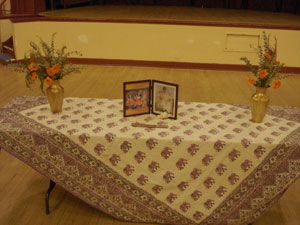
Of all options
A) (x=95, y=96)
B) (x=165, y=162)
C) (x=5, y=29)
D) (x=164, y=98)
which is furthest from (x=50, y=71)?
(x=5, y=29)

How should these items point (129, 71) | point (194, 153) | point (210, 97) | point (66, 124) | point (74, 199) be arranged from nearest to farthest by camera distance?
point (194, 153) < point (66, 124) < point (74, 199) < point (210, 97) < point (129, 71)

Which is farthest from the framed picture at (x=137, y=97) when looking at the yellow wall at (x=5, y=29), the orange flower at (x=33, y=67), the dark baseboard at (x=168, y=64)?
the yellow wall at (x=5, y=29)

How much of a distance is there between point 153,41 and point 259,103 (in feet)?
13.5

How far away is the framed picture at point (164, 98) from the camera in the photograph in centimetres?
215

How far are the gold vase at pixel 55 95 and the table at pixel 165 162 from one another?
3.8 inches

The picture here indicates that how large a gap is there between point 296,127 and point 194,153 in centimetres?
71

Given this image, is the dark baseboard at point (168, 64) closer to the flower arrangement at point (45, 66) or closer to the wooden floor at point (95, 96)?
the wooden floor at point (95, 96)

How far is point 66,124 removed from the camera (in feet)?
6.88

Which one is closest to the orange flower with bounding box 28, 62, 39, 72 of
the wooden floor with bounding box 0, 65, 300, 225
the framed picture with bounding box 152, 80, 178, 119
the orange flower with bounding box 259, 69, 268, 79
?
the framed picture with bounding box 152, 80, 178, 119

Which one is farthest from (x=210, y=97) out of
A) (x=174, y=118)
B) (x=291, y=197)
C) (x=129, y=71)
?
(x=174, y=118)

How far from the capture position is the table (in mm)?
1942

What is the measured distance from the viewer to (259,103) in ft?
6.93

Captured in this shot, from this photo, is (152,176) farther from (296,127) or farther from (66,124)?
(296,127)

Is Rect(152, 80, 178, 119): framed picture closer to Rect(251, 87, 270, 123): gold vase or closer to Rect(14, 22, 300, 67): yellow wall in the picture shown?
Rect(251, 87, 270, 123): gold vase
